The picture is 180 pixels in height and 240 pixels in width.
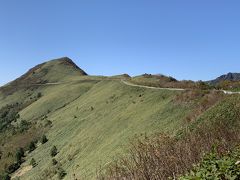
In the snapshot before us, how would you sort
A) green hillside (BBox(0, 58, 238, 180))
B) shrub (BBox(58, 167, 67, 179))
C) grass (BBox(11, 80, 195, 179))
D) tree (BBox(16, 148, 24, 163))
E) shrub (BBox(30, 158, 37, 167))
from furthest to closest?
tree (BBox(16, 148, 24, 163)) → shrub (BBox(30, 158, 37, 167)) → shrub (BBox(58, 167, 67, 179)) → grass (BBox(11, 80, 195, 179)) → green hillside (BBox(0, 58, 238, 180))

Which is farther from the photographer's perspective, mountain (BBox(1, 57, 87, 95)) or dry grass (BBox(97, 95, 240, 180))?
mountain (BBox(1, 57, 87, 95))

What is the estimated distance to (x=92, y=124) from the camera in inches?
2138

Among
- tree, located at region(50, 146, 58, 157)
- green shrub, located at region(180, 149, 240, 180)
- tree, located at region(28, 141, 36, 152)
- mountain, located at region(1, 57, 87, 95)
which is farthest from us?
mountain, located at region(1, 57, 87, 95)

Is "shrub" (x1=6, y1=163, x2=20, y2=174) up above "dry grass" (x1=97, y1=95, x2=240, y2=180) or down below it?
below

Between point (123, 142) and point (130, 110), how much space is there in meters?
13.1

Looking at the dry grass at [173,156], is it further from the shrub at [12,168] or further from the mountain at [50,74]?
the mountain at [50,74]

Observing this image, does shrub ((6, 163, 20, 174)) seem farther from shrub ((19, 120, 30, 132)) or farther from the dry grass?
the dry grass

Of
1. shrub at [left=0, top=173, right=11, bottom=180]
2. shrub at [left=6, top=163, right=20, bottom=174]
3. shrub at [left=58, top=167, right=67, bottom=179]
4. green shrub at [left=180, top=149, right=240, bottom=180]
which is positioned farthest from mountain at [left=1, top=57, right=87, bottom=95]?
green shrub at [left=180, top=149, right=240, bottom=180]

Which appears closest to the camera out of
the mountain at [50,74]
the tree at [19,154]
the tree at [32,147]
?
the tree at [19,154]

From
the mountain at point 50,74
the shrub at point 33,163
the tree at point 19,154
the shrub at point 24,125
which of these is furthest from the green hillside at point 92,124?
the mountain at point 50,74

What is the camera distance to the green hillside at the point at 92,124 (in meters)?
36.2

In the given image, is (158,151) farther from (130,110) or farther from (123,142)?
(130,110)

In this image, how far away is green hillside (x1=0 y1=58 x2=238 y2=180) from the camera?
119 feet

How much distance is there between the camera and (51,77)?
132 metres
